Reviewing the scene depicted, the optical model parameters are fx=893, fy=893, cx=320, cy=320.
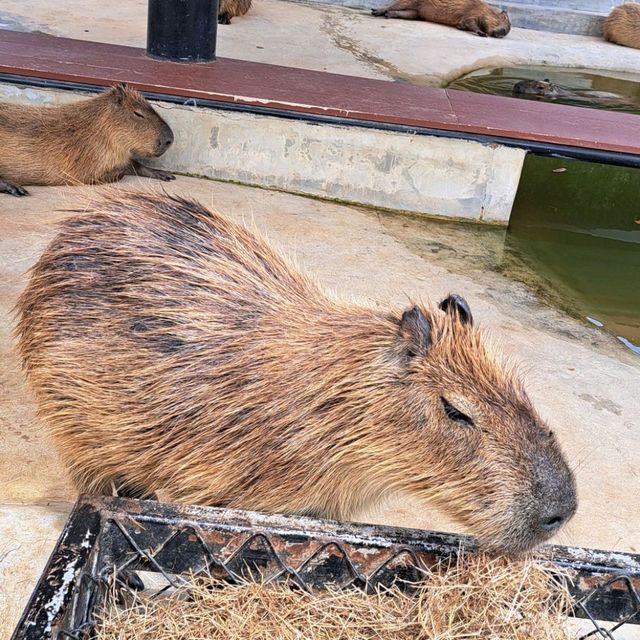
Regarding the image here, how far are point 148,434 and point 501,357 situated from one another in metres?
0.88

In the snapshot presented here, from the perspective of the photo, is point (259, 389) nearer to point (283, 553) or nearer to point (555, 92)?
point (283, 553)

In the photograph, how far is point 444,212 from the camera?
214 inches

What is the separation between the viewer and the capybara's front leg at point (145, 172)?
5195 millimetres

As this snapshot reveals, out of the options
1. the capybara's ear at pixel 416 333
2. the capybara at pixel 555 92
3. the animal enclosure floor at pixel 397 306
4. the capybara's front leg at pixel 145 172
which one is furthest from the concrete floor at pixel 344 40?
the capybara's ear at pixel 416 333

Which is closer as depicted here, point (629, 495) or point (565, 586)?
point (565, 586)

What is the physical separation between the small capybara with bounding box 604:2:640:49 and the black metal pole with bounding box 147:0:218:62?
6277mm

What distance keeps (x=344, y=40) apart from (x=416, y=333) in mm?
6982

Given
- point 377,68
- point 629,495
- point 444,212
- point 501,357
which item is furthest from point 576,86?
point 501,357

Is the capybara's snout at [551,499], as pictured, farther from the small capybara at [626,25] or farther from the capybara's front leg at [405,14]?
the small capybara at [626,25]

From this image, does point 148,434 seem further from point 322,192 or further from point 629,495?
point 322,192

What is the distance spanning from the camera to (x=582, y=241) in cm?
565

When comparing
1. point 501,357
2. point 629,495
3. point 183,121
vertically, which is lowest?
point 629,495

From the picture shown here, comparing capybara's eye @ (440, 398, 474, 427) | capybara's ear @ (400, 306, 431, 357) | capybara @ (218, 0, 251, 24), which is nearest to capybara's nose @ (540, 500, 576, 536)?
capybara's eye @ (440, 398, 474, 427)

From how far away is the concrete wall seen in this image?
5215mm
